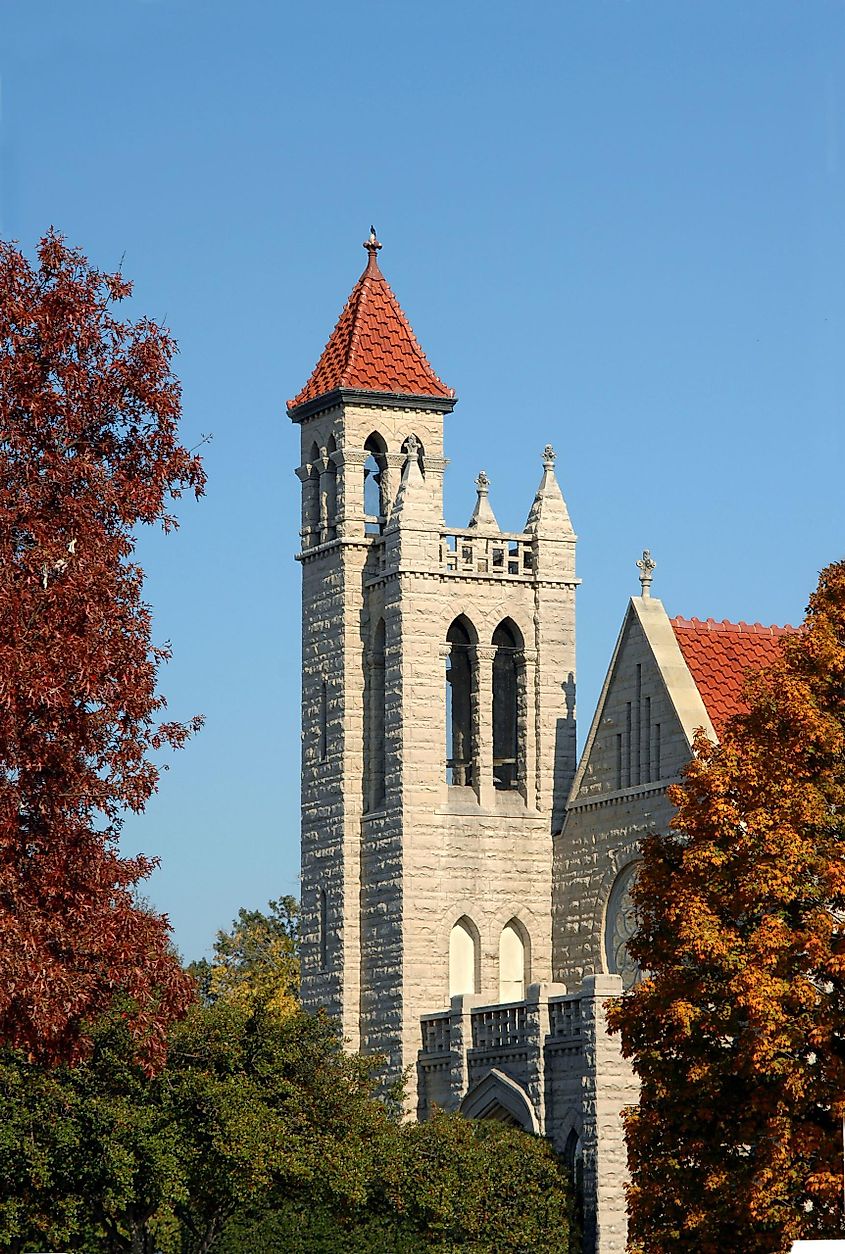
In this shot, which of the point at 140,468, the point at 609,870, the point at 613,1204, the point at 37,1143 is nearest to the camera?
the point at 140,468

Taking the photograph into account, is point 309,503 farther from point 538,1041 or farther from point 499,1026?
point 538,1041

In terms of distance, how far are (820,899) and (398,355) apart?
989 inches

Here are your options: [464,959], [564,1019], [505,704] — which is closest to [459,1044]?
[464,959]

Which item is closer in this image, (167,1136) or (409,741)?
(167,1136)

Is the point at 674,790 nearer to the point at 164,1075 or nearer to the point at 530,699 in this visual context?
the point at 164,1075

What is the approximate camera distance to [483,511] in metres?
55.8

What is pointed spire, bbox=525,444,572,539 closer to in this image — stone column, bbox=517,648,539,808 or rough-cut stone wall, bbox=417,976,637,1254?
stone column, bbox=517,648,539,808

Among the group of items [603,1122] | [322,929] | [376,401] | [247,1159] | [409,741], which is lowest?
[247,1159]

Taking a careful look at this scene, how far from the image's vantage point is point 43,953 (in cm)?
2586

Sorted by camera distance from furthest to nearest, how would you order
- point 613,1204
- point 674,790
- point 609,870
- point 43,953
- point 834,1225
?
point 609,870, point 613,1204, point 674,790, point 834,1225, point 43,953

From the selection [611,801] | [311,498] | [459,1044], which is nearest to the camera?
[459,1044]

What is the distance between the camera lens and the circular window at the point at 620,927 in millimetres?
51719

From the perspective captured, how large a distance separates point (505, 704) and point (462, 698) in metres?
0.91

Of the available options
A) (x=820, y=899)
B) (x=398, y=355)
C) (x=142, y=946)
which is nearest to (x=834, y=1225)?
(x=820, y=899)
